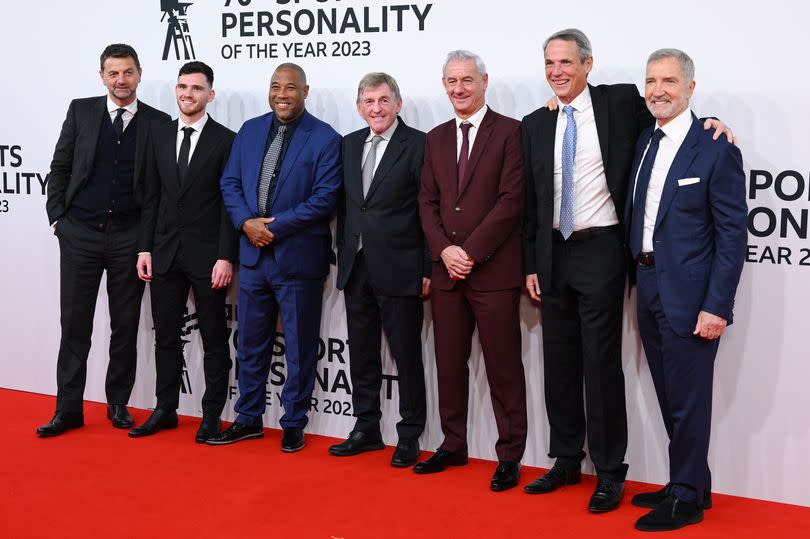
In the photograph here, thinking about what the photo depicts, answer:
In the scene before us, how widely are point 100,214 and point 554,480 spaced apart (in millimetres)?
2775

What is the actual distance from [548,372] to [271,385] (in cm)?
173

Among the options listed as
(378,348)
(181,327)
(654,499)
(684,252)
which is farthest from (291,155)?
(654,499)

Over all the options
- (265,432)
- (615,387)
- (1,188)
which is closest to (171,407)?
(265,432)

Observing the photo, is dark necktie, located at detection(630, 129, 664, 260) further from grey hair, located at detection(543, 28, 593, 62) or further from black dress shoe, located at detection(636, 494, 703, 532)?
black dress shoe, located at detection(636, 494, 703, 532)

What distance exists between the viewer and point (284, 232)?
4.45 metres

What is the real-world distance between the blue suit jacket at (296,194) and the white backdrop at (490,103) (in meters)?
0.30

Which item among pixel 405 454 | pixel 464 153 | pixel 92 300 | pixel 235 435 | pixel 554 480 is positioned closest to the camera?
pixel 554 480

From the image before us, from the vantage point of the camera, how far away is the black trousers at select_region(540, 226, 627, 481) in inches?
150

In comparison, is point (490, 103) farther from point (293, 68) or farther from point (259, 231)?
point (259, 231)

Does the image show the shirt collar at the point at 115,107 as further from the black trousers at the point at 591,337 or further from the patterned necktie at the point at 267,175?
the black trousers at the point at 591,337

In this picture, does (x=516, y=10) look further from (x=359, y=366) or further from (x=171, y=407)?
(x=171, y=407)

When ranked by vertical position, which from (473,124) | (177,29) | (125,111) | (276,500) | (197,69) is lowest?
(276,500)

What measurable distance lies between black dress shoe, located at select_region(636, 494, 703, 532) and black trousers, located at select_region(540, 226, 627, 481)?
303 millimetres

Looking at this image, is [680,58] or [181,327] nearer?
[680,58]
